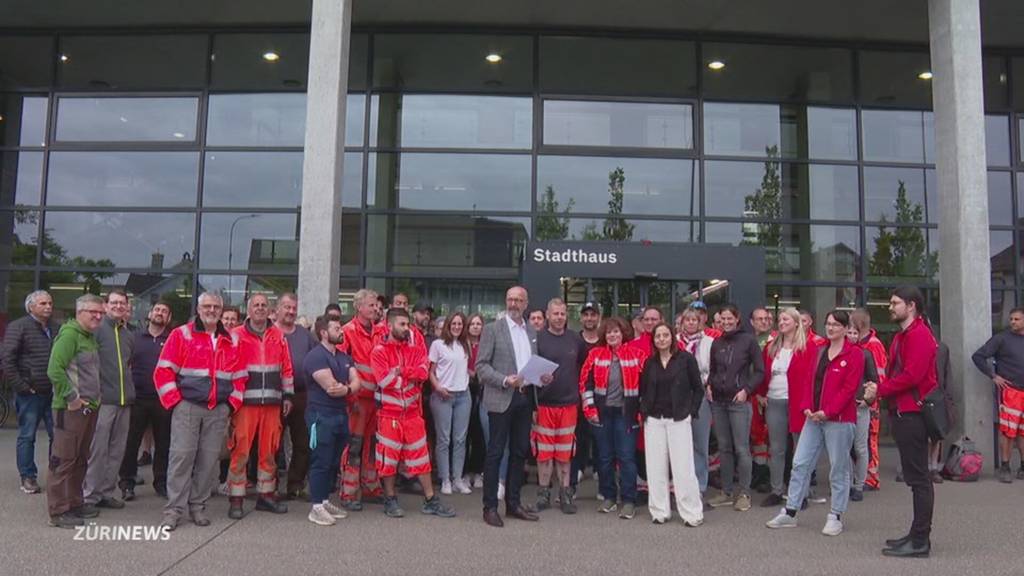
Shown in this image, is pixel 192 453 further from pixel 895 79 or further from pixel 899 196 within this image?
pixel 895 79

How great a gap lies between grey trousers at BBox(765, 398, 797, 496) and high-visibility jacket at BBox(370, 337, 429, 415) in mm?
3397

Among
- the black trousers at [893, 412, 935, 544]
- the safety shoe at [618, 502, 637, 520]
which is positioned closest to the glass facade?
the safety shoe at [618, 502, 637, 520]

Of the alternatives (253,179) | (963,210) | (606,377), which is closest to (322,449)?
(606,377)

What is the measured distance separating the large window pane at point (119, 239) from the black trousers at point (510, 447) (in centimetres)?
805

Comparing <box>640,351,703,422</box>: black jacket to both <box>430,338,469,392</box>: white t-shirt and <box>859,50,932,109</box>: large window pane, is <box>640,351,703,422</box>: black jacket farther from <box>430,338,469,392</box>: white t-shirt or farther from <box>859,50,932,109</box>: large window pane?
<box>859,50,932,109</box>: large window pane

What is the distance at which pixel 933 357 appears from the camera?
558 centimetres

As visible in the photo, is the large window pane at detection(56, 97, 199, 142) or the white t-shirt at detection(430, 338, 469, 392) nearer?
the white t-shirt at detection(430, 338, 469, 392)

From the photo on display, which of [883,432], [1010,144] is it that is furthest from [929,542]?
[1010,144]

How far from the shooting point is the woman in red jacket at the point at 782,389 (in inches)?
267

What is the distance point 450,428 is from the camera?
299 inches

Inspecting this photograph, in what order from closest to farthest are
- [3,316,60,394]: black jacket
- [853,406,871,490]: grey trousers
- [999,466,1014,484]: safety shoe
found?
1. [3,316,60,394]: black jacket
2. [853,406,871,490]: grey trousers
3. [999,466,1014,484]: safety shoe

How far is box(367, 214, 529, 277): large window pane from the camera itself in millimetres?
12273

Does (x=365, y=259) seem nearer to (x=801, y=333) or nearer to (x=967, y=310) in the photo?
(x=801, y=333)

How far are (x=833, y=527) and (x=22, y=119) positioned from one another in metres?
13.7
